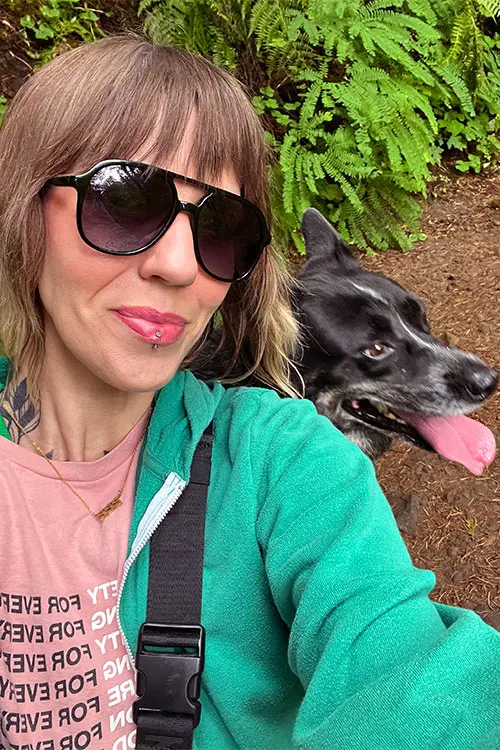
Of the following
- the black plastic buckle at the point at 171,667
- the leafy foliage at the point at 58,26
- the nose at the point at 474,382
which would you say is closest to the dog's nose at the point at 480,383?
the nose at the point at 474,382

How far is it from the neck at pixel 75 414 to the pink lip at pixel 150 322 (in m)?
0.30

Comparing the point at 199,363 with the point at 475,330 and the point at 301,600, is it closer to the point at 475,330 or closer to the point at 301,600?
the point at 301,600

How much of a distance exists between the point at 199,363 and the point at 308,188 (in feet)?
13.9

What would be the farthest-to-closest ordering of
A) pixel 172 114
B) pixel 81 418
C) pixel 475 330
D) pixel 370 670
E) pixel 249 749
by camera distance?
pixel 475 330, pixel 81 418, pixel 249 749, pixel 172 114, pixel 370 670

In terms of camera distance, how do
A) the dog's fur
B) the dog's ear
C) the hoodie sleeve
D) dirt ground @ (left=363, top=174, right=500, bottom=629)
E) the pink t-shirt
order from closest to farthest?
1. the hoodie sleeve
2. the pink t-shirt
3. the dog's fur
4. dirt ground @ (left=363, top=174, right=500, bottom=629)
5. the dog's ear

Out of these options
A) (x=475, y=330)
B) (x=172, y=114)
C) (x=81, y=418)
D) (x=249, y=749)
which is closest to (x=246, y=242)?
(x=172, y=114)

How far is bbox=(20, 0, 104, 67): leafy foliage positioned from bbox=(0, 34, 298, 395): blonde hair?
5743 millimetres

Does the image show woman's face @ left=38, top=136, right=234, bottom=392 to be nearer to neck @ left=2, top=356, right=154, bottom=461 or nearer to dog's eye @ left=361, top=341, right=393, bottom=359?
neck @ left=2, top=356, right=154, bottom=461

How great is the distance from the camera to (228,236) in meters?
1.62

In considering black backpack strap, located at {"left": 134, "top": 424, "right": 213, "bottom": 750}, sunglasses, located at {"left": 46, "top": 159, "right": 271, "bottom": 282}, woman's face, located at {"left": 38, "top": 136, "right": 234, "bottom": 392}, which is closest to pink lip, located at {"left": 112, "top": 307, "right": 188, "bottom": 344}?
woman's face, located at {"left": 38, "top": 136, "right": 234, "bottom": 392}

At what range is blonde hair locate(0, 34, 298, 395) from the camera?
1518 mm

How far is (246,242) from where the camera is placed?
5.68ft


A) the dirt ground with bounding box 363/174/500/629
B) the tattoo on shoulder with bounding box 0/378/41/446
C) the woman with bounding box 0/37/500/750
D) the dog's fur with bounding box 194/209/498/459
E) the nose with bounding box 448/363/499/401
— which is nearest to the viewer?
the woman with bounding box 0/37/500/750

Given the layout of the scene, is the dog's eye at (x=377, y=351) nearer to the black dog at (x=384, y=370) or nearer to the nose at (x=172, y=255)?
the black dog at (x=384, y=370)
